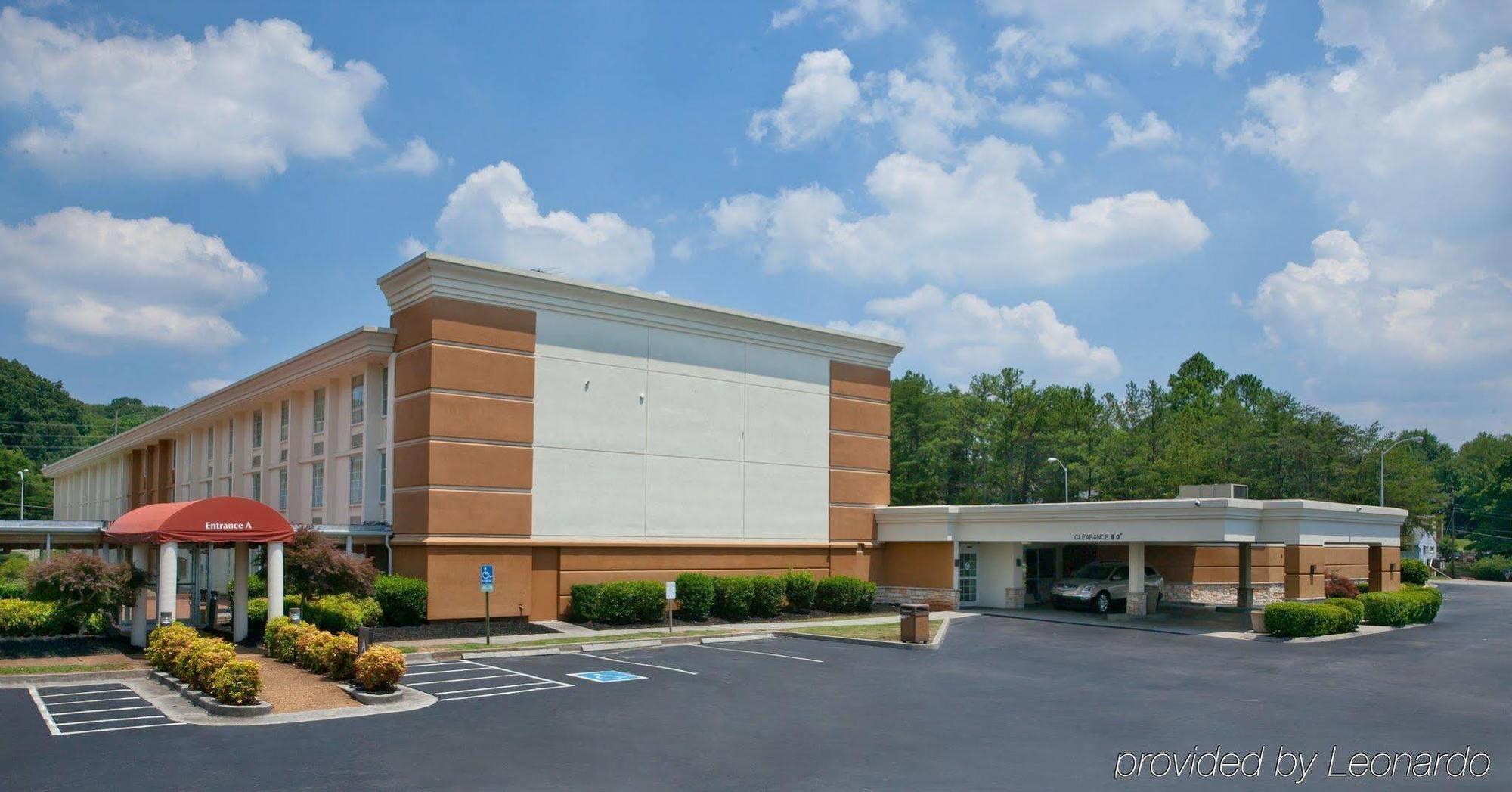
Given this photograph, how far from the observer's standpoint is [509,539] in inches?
1186

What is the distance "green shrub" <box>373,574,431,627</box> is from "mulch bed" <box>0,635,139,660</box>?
5.63 meters

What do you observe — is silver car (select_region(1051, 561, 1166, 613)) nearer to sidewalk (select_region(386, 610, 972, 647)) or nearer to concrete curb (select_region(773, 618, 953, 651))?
sidewalk (select_region(386, 610, 972, 647))

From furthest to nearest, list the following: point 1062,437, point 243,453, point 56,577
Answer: point 1062,437 → point 243,453 → point 56,577

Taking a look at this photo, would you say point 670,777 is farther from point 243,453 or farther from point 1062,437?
point 1062,437

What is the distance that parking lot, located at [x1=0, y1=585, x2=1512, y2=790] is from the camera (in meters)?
12.3

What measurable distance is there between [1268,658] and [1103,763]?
13.5 m

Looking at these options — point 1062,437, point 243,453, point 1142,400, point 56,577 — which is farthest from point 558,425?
point 1142,400

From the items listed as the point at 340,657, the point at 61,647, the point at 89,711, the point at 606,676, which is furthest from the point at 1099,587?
the point at 61,647

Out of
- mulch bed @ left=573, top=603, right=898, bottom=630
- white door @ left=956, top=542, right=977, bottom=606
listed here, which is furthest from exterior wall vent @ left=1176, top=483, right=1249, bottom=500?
mulch bed @ left=573, top=603, right=898, bottom=630

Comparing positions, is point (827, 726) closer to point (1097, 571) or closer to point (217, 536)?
point (217, 536)

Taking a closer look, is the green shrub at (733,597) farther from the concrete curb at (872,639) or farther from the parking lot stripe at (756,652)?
the parking lot stripe at (756,652)

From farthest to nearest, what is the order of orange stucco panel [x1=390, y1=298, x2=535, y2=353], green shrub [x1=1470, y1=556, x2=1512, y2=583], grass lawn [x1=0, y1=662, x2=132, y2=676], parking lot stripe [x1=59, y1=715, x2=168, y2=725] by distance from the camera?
green shrub [x1=1470, y1=556, x2=1512, y2=583], orange stucco panel [x1=390, y1=298, x2=535, y2=353], grass lawn [x1=0, y1=662, x2=132, y2=676], parking lot stripe [x1=59, y1=715, x2=168, y2=725]

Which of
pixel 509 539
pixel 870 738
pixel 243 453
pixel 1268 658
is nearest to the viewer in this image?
pixel 870 738

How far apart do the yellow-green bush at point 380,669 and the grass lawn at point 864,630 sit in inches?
524
